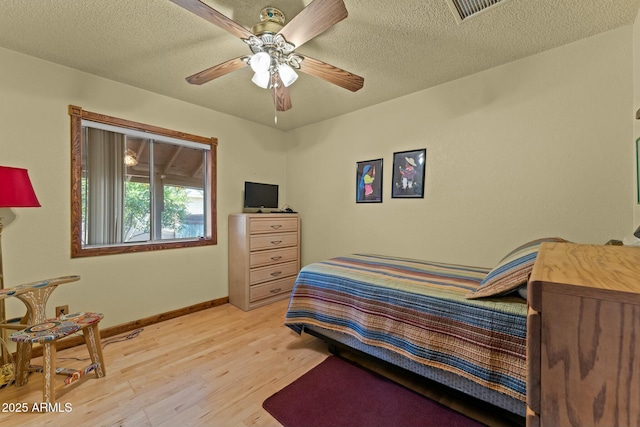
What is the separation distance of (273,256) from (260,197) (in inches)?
33.4

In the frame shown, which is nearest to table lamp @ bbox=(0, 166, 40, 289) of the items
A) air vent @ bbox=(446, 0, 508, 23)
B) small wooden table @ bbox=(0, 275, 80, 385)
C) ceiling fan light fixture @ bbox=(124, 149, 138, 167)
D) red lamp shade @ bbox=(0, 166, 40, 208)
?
red lamp shade @ bbox=(0, 166, 40, 208)

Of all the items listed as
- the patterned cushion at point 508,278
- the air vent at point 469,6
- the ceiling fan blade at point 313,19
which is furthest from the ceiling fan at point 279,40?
the patterned cushion at point 508,278

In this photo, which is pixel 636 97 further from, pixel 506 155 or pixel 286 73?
pixel 286 73

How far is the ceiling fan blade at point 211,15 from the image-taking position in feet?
4.09

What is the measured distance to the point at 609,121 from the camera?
6.03 feet

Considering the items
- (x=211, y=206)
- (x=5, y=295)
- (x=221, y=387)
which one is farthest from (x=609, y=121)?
(x=5, y=295)

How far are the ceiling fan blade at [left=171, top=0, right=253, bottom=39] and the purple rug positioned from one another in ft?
7.22

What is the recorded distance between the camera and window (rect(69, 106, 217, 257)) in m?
2.39

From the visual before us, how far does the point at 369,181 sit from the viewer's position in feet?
10.2

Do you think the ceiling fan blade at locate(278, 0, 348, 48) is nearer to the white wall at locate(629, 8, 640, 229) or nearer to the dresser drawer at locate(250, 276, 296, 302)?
the white wall at locate(629, 8, 640, 229)

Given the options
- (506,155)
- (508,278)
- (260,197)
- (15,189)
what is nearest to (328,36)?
(506,155)

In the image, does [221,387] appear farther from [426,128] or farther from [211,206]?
[426,128]

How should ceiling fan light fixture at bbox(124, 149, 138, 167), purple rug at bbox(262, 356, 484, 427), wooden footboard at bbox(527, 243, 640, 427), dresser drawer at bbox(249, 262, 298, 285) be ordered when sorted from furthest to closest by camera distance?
dresser drawer at bbox(249, 262, 298, 285) → ceiling fan light fixture at bbox(124, 149, 138, 167) → purple rug at bbox(262, 356, 484, 427) → wooden footboard at bbox(527, 243, 640, 427)

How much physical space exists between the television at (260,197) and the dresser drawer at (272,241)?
1.65 ft
